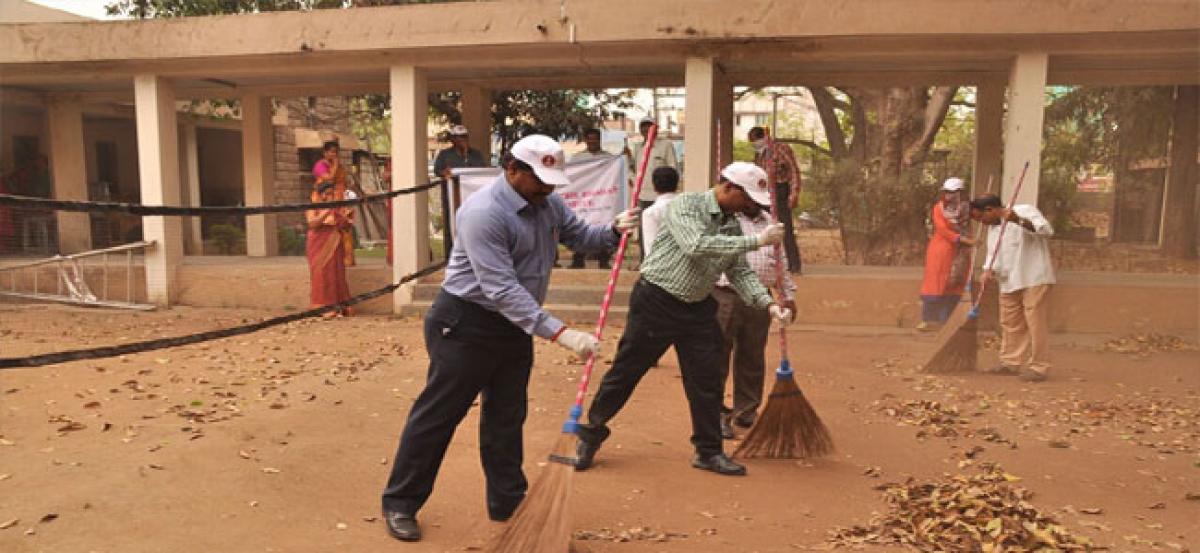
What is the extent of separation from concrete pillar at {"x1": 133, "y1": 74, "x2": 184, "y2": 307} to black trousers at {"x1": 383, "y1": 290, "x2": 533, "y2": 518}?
7867mm

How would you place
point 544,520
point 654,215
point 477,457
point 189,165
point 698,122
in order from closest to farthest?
point 544,520
point 477,457
point 654,215
point 698,122
point 189,165

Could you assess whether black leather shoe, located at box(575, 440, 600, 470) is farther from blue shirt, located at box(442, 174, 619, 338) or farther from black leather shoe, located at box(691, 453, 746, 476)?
blue shirt, located at box(442, 174, 619, 338)

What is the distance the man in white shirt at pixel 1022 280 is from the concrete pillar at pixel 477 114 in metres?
6.85

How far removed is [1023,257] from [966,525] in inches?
159

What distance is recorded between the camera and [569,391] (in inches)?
255

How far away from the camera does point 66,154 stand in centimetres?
1334

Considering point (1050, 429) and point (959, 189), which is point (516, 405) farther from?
point (959, 189)

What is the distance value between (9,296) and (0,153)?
253 inches

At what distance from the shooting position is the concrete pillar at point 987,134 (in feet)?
34.5

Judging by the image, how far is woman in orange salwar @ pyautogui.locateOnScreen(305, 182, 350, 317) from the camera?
9352mm

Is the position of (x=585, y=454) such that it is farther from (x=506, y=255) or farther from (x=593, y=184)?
(x=593, y=184)

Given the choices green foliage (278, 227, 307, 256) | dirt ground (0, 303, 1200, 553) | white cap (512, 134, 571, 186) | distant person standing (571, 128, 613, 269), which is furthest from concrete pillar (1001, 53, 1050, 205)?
green foliage (278, 227, 307, 256)

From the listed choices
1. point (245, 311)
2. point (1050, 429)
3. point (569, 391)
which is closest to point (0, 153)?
point (245, 311)

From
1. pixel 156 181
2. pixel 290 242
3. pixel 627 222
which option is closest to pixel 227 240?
pixel 290 242
